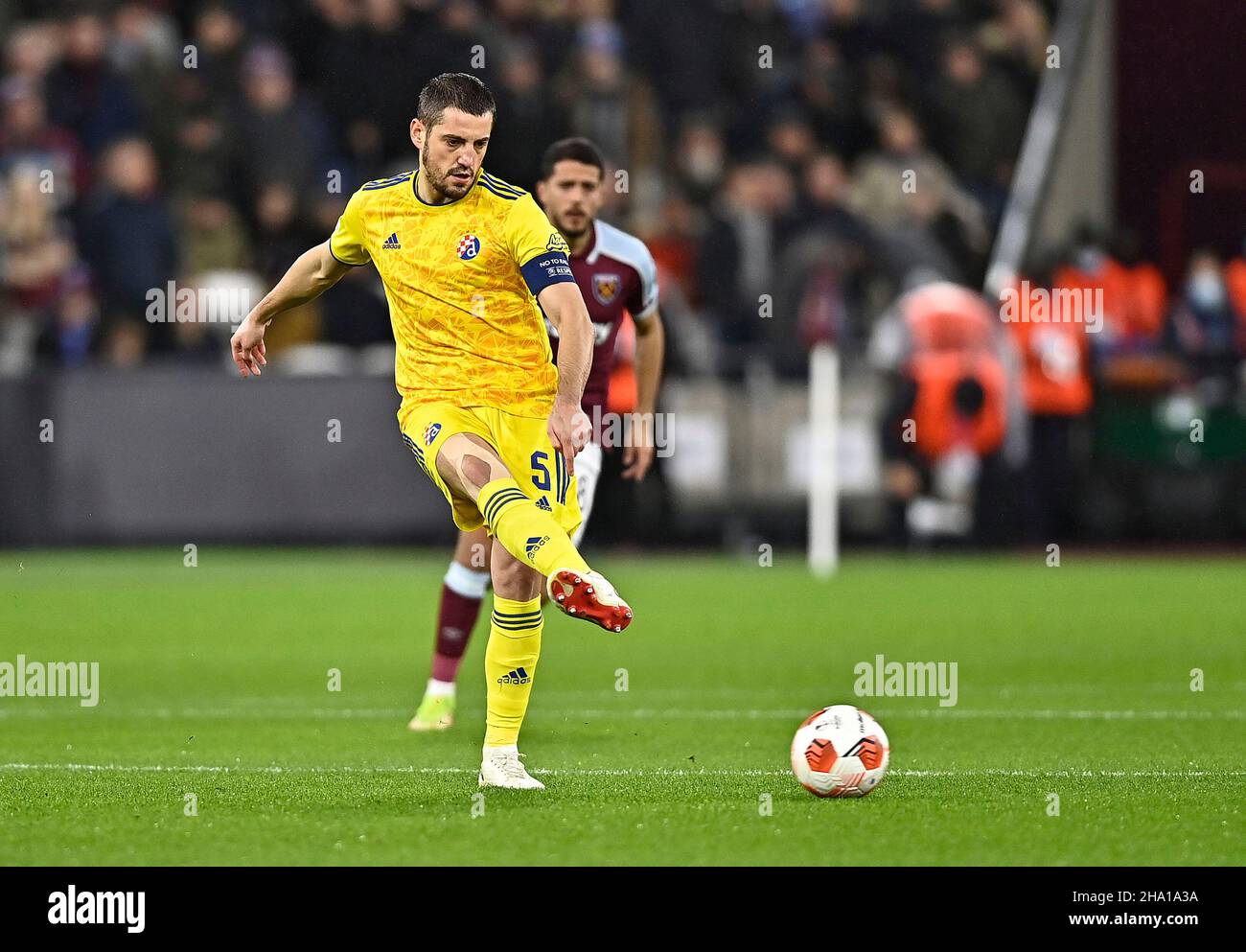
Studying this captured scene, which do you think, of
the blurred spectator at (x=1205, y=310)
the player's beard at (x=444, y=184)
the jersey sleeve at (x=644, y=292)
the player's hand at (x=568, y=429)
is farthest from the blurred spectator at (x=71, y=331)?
the player's hand at (x=568, y=429)

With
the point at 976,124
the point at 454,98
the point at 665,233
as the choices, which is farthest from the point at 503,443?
the point at 976,124

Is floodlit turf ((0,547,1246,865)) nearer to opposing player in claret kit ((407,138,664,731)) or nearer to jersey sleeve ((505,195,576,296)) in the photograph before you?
opposing player in claret kit ((407,138,664,731))

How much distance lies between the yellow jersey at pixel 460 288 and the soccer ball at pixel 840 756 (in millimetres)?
1358

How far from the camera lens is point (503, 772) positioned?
739 centimetres

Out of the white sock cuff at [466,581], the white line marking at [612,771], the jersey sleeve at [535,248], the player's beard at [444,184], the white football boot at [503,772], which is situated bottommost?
the white line marking at [612,771]

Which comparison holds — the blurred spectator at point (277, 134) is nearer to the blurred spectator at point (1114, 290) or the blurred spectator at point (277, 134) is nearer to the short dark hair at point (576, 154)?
the blurred spectator at point (1114, 290)

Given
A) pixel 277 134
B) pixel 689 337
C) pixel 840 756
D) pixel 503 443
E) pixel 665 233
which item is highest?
pixel 277 134

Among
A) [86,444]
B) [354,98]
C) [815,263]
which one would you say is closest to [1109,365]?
[815,263]

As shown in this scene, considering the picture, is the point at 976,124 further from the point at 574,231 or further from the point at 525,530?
the point at 525,530

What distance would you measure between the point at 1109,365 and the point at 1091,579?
2868 mm

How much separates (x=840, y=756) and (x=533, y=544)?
1.14 metres

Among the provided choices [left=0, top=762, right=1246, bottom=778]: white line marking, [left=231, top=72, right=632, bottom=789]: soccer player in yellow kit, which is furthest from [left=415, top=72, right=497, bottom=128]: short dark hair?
[left=0, top=762, right=1246, bottom=778]: white line marking

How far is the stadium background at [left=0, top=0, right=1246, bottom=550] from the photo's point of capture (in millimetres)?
18172

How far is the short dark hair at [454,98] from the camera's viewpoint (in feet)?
23.3
